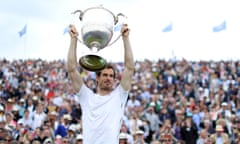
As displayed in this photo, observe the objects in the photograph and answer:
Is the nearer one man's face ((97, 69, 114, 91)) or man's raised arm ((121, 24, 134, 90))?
man's face ((97, 69, 114, 91))

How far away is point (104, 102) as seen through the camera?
22.6 ft

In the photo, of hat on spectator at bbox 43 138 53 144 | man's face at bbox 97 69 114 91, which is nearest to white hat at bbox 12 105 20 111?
Result: hat on spectator at bbox 43 138 53 144

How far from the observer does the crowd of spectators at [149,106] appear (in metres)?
15.3

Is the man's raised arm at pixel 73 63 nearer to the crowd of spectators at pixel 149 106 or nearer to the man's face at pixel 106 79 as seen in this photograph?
the man's face at pixel 106 79

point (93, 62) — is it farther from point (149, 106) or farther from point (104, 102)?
point (149, 106)

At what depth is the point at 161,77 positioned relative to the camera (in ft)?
83.8

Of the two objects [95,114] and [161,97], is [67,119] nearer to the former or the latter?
[161,97]

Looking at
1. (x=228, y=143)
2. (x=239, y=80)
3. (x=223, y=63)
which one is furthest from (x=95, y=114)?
(x=223, y=63)

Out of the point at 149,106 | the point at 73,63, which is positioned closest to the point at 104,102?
the point at 73,63

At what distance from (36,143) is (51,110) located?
4.36m

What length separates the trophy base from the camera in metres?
6.99

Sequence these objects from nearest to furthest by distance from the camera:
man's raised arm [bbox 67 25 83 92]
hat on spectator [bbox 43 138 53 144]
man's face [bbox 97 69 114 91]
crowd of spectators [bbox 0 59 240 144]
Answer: man's face [bbox 97 69 114 91] < man's raised arm [bbox 67 25 83 92] < hat on spectator [bbox 43 138 53 144] < crowd of spectators [bbox 0 59 240 144]

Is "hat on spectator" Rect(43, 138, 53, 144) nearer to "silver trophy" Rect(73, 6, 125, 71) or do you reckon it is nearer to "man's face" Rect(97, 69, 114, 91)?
"silver trophy" Rect(73, 6, 125, 71)

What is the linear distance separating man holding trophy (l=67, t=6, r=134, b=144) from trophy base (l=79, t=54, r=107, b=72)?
1.8 inches
